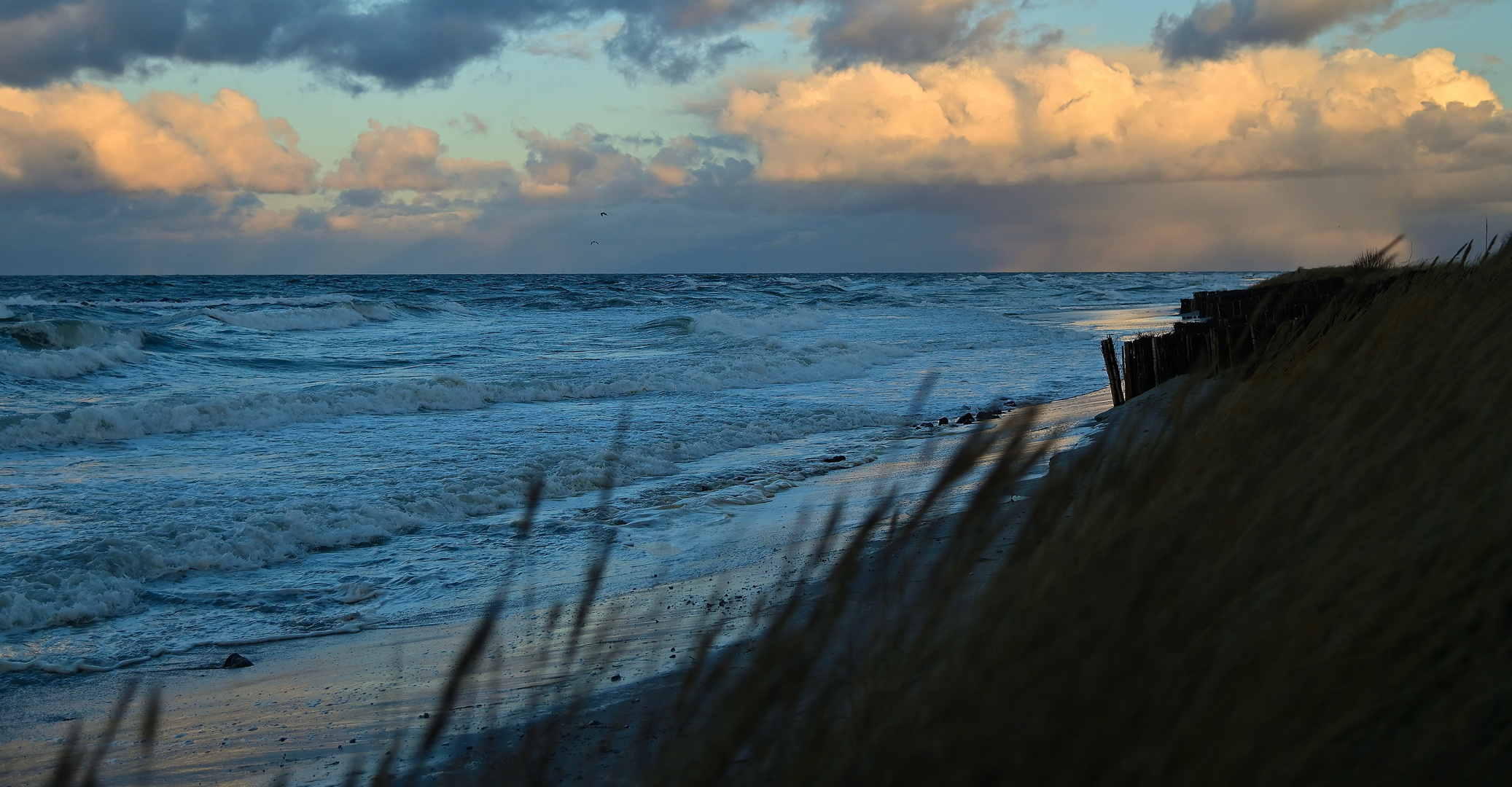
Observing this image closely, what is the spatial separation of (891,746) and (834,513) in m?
0.28

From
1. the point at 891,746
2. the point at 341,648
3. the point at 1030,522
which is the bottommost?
the point at 341,648

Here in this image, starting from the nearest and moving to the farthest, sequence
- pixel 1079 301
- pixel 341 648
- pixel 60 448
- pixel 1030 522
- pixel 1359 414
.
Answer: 1. pixel 1030 522
2. pixel 1359 414
3. pixel 341 648
4. pixel 60 448
5. pixel 1079 301

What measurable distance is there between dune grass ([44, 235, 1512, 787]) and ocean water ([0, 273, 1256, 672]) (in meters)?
Result: 0.34

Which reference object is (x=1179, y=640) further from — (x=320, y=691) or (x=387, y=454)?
(x=387, y=454)

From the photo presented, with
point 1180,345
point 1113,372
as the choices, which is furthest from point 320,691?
point 1113,372

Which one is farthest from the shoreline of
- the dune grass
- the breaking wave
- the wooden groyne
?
the breaking wave

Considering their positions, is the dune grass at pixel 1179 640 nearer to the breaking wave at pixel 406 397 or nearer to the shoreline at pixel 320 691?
the shoreline at pixel 320 691

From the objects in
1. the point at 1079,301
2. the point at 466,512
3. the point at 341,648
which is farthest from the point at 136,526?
the point at 1079,301

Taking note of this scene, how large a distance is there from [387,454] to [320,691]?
6.17 metres

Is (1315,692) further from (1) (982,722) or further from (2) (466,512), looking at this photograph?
(2) (466,512)

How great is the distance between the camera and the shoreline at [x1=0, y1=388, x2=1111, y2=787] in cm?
359

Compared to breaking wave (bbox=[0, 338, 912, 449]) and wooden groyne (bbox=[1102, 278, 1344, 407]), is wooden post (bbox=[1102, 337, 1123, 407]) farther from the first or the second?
breaking wave (bbox=[0, 338, 912, 449])

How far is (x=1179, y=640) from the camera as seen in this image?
3.58 ft

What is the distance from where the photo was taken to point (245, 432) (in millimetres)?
11797
